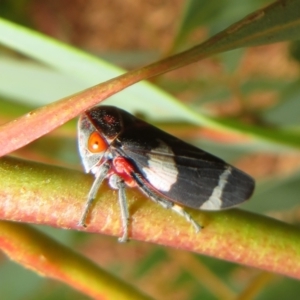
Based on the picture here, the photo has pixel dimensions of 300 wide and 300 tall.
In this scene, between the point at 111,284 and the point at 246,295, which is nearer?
the point at 111,284

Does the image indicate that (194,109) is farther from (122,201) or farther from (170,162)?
(122,201)

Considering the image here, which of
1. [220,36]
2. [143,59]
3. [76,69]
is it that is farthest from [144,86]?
[143,59]

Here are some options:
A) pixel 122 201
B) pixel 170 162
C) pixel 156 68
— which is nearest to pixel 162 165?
pixel 170 162

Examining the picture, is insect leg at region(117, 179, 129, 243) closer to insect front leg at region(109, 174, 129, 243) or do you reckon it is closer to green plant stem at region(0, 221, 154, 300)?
insect front leg at region(109, 174, 129, 243)

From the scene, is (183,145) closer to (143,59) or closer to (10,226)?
(10,226)

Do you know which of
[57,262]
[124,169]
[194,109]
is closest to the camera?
[57,262]

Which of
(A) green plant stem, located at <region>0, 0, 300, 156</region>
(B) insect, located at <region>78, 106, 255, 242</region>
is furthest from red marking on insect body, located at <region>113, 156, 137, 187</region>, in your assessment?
(A) green plant stem, located at <region>0, 0, 300, 156</region>

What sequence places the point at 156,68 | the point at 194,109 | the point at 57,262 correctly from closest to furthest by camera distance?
the point at 156,68, the point at 57,262, the point at 194,109
